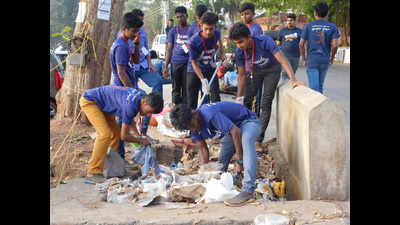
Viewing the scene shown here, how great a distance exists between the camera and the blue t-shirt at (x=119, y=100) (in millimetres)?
4391

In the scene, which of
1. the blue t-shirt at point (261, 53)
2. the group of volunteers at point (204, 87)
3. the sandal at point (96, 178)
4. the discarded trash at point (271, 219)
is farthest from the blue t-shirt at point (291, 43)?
the discarded trash at point (271, 219)

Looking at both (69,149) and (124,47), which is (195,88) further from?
(69,149)

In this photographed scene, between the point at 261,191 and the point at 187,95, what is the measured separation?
7.64ft

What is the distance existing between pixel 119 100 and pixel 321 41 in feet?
11.0

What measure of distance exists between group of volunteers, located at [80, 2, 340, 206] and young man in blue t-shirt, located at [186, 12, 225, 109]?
1 cm

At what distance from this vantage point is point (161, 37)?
28297mm

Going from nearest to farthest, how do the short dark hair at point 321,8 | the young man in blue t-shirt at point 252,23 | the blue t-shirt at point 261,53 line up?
1. the blue t-shirt at point 261,53
2. the young man in blue t-shirt at point 252,23
3. the short dark hair at point 321,8

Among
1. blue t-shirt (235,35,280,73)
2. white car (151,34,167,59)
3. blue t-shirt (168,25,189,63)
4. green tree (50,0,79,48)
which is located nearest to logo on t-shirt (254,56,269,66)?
blue t-shirt (235,35,280,73)

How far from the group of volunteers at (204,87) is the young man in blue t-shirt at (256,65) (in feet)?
0.04

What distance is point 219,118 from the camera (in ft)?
13.0

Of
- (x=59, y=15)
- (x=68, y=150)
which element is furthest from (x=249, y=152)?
(x=59, y=15)

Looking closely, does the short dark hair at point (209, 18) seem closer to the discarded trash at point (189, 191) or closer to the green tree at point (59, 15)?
the discarded trash at point (189, 191)

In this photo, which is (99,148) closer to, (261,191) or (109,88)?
(109,88)
